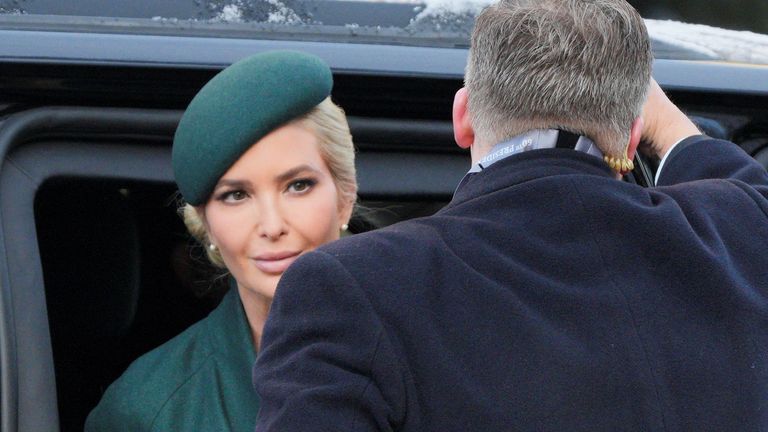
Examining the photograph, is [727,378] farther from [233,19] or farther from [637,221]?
[233,19]

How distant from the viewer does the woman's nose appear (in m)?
2.12

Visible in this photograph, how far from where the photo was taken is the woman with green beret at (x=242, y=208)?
2.00 m

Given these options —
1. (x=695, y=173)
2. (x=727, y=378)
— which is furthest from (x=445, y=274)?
(x=695, y=173)

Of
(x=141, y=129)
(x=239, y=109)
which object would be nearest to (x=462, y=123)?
(x=239, y=109)

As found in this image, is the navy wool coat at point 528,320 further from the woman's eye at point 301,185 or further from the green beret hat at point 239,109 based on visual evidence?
the woman's eye at point 301,185

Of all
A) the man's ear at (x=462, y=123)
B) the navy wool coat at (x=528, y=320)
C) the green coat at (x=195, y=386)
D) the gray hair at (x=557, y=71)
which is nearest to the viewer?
the navy wool coat at (x=528, y=320)

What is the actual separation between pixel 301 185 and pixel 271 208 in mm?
96

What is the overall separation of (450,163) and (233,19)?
18.3 inches

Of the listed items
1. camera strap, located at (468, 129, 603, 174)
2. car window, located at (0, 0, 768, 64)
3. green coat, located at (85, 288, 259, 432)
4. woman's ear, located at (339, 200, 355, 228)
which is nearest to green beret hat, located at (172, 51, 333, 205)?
car window, located at (0, 0, 768, 64)

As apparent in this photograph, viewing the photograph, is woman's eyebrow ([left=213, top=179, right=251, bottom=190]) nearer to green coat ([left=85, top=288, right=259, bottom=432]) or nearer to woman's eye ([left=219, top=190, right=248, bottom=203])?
woman's eye ([left=219, top=190, right=248, bottom=203])

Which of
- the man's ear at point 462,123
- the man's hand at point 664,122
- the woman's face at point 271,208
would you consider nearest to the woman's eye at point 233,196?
the woman's face at point 271,208

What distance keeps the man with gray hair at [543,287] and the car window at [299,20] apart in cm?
51

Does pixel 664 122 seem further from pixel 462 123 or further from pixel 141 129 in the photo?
pixel 141 129

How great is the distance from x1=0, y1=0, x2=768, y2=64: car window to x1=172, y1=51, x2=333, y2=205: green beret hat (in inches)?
4.5
